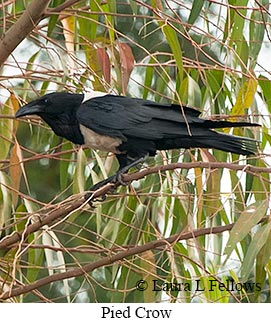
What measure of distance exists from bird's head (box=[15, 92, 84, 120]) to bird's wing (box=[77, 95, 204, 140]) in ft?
0.13

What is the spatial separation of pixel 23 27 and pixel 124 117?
0.51 m

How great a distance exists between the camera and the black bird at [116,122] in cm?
225

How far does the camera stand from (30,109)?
2275mm

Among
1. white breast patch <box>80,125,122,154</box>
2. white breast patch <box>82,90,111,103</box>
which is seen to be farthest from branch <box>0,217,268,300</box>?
white breast patch <box>82,90,111,103</box>

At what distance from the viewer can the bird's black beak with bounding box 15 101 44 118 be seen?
2.20 meters

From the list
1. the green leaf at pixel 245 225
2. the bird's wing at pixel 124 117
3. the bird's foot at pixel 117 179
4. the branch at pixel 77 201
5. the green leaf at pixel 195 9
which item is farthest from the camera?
the bird's wing at pixel 124 117

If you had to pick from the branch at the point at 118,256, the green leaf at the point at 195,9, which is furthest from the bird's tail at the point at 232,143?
the green leaf at the point at 195,9

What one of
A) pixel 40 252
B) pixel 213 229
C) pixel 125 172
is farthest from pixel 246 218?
pixel 40 252

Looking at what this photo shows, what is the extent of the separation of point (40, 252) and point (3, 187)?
0.65ft

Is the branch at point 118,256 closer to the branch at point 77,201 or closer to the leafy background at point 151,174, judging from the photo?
the leafy background at point 151,174

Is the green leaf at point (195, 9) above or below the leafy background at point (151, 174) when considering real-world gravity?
above
